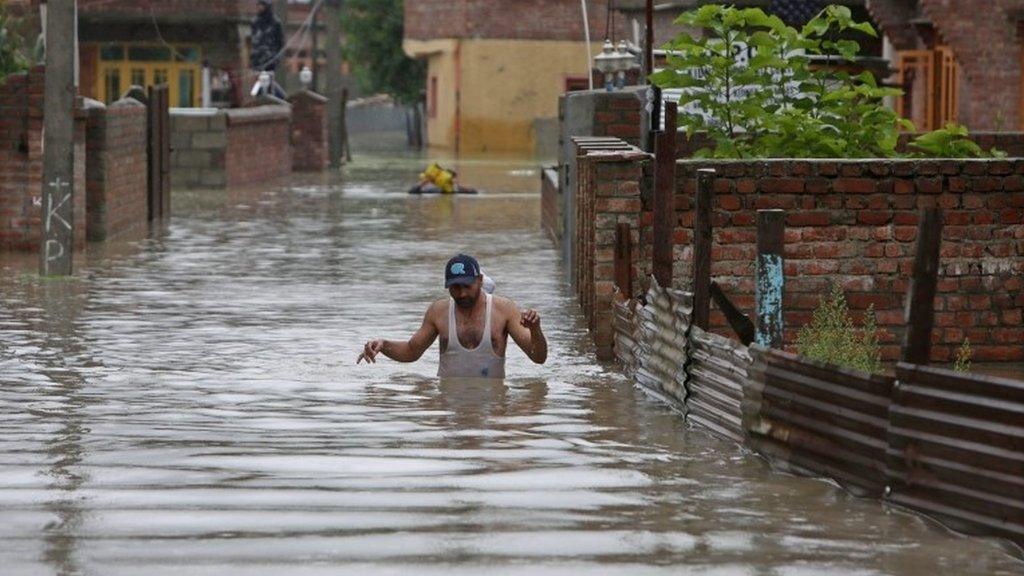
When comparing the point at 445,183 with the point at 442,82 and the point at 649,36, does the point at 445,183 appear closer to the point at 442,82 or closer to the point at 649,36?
the point at 649,36

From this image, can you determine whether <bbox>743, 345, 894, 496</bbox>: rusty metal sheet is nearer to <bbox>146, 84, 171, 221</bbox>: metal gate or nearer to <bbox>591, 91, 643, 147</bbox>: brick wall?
<bbox>591, 91, 643, 147</bbox>: brick wall

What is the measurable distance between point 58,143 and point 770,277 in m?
12.1

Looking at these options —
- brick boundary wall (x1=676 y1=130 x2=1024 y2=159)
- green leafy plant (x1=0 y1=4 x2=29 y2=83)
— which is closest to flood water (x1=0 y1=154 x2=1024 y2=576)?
brick boundary wall (x1=676 y1=130 x2=1024 y2=159)

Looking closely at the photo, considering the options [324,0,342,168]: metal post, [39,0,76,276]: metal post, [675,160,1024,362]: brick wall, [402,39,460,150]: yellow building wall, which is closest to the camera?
[675,160,1024,362]: brick wall

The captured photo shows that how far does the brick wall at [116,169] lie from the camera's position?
2648 centimetres

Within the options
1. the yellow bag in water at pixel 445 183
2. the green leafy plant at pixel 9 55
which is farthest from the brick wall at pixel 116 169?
the yellow bag in water at pixel 445 183

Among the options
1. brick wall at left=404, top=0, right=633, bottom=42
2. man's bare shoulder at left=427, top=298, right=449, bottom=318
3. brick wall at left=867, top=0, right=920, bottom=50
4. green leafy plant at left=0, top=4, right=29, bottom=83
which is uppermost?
brick wall at left=404, top=0, right=633, bottom=42

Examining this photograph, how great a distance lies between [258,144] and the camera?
44.3m

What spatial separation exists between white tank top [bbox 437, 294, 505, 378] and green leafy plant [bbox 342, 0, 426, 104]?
61.1 m

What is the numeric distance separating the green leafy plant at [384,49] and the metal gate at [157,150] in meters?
43.5

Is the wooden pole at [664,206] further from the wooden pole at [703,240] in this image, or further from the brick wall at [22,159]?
the brick wall at [22,159]

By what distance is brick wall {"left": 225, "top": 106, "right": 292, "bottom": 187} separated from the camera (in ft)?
135

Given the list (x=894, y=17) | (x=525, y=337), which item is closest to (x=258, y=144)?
(x=894, y=17)

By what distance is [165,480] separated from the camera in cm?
983
